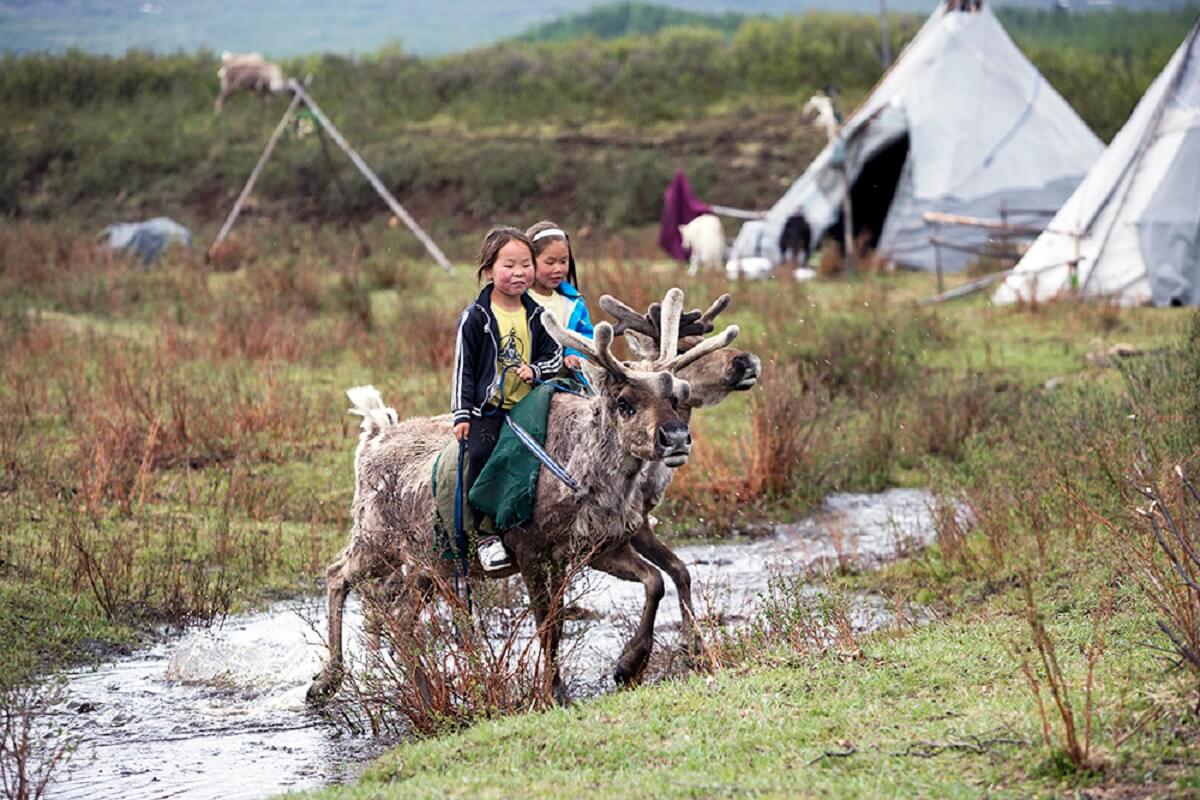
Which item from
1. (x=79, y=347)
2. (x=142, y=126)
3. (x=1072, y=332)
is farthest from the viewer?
(x=142, y=126)

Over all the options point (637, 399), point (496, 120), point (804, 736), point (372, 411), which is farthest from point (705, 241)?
point (804, 736)

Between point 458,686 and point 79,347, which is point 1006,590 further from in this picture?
point 79,347

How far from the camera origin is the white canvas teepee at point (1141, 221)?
54.4 feet

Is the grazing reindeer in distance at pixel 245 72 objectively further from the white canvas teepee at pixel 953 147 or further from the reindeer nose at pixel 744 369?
the reindeer nose at pixel 744 369

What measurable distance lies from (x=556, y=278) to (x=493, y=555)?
134 cm

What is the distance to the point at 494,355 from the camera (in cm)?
650

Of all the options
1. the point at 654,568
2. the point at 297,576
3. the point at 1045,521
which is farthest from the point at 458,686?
the point at 1045,521

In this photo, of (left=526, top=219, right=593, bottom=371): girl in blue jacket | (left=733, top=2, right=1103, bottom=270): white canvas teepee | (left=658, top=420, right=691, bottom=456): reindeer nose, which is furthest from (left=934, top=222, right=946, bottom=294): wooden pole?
(left=658, top=420, right=691, bottom=456): reindeer nose

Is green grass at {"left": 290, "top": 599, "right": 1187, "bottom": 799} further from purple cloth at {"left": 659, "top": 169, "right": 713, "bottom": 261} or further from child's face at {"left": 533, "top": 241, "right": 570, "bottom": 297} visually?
purple cloth at {"left": 659, "top": 169, "right": 713, "bottom": 261}

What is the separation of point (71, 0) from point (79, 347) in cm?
3359

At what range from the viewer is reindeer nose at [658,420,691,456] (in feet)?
19.0

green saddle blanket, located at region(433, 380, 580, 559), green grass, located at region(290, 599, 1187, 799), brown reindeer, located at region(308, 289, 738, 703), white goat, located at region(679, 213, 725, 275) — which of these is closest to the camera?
green grass, located at region(290, 599, 1187, 799)

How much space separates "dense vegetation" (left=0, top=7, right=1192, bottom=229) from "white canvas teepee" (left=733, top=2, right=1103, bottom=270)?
7060 millimetres

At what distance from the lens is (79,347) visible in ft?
45.6
